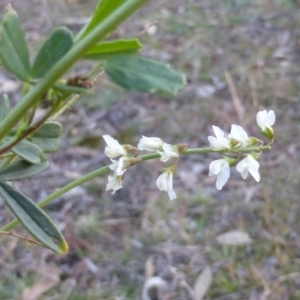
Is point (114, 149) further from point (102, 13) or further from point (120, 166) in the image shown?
point (102, 13)

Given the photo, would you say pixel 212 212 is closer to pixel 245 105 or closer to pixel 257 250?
pixel 257 250

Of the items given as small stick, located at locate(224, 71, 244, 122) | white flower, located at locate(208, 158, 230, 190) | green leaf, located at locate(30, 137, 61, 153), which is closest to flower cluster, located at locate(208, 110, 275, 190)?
white flower, located at locate(208, 158, 230, 190)

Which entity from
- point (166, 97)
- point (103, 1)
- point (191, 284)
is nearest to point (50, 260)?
point (191, 284)

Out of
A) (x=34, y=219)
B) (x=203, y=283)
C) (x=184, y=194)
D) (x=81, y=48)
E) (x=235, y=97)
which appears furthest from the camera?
(x=235, y=97)

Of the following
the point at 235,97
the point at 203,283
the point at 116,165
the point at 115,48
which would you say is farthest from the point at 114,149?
the point at 235,97

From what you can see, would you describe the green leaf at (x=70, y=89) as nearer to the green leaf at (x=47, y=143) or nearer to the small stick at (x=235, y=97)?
the green leaf at (x=47, y=143)

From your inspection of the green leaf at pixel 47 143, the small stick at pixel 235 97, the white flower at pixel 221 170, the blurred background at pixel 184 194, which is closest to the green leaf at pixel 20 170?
the green leaf at pixel 47 143

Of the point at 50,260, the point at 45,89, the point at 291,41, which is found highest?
the point at 45,89

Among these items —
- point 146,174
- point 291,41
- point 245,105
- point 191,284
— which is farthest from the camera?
point 291,41
